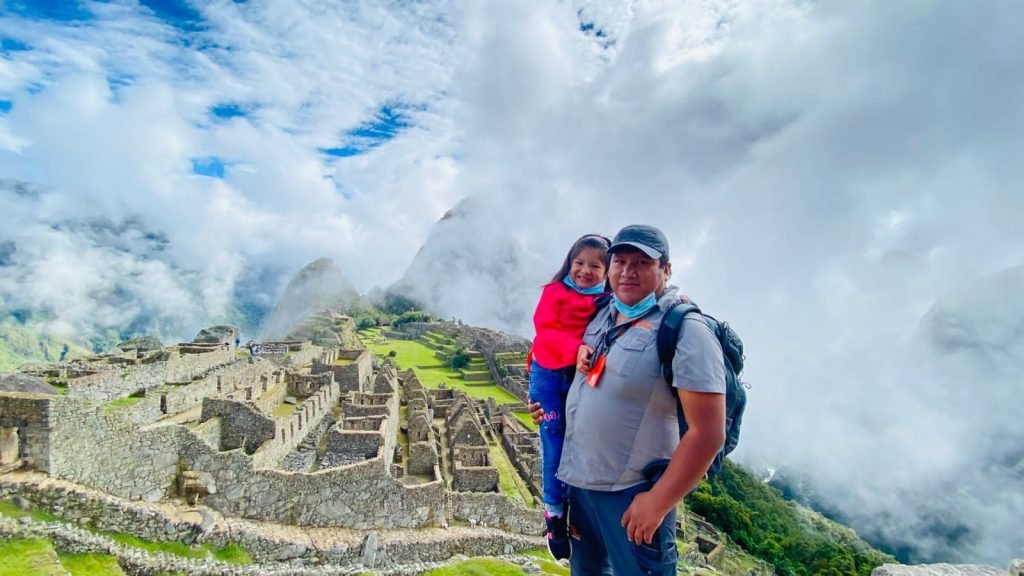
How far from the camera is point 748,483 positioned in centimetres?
4153

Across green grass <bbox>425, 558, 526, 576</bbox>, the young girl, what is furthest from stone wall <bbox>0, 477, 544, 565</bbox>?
the young girl

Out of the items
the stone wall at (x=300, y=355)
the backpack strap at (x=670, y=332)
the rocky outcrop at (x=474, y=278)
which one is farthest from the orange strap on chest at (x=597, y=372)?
the rocky outcrop at (x=474, y=278)

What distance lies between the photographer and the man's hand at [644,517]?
2.66 meters

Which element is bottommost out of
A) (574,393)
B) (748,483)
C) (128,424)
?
(748,483)

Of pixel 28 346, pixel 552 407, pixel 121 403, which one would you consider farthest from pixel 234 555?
pixel 28 346

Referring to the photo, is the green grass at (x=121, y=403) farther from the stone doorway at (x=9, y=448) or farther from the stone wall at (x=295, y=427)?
the stone wall at (x=295, y=427)

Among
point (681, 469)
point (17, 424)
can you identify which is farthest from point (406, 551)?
point (681, 469)

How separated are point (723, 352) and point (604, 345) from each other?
2.52ft

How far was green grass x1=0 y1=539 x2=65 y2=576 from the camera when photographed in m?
6.58

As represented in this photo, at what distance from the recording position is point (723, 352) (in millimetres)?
2768

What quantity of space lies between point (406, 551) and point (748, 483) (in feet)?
132

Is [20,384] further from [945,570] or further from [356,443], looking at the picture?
[945,570]

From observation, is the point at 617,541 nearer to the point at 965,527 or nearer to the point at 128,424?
the point at 128,424

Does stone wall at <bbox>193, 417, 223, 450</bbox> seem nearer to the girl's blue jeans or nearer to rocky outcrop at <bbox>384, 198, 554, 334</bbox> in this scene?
the girl's blue jeans
